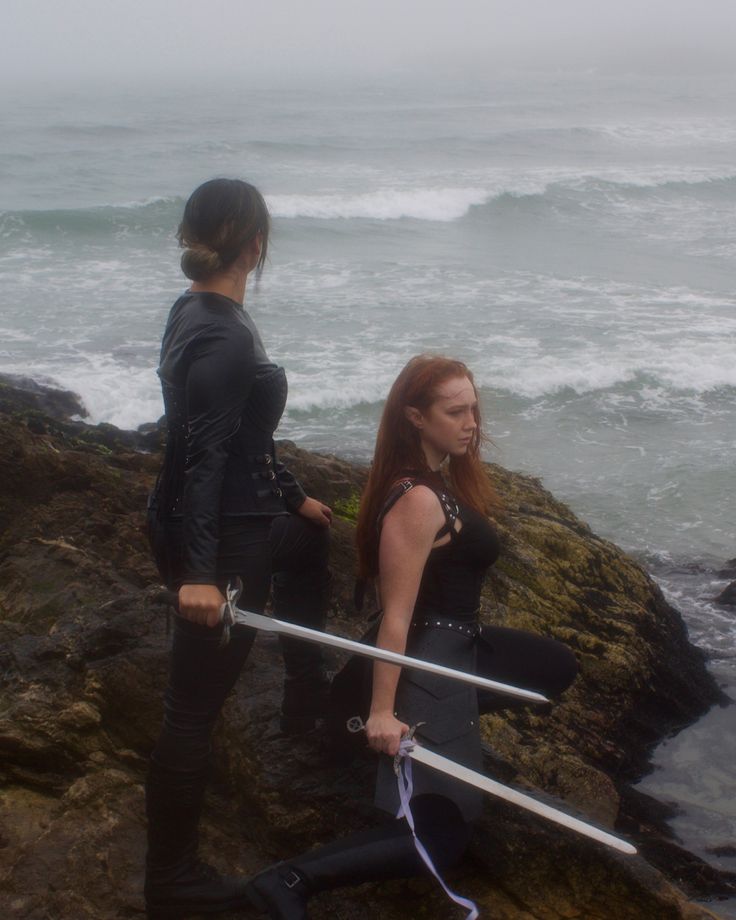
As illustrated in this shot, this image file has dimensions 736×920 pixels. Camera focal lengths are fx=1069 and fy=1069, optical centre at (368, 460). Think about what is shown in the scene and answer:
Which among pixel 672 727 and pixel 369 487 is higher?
pixel 369 487

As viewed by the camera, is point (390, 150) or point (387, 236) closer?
point (387, 236)

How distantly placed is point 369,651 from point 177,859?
989 millimetres

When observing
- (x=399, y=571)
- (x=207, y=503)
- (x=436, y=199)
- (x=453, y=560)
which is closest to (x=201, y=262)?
(x=207, y=503)

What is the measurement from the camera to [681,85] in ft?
264

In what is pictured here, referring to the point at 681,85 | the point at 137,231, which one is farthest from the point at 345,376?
the point at 681,85

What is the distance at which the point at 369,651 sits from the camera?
299cm

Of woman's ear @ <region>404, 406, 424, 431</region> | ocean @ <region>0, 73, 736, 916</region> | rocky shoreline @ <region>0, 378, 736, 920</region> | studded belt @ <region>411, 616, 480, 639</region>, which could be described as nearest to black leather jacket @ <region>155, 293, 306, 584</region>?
woman's ear @ <region>404, 406, 424, 431</region>

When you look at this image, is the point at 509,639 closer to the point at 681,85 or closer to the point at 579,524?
the point at 579,524

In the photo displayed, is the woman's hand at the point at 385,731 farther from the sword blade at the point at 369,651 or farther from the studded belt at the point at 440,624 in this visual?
the studded belt at the point at 440,624

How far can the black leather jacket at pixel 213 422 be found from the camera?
2998mm

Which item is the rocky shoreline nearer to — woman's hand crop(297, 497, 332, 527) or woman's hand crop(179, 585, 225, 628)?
woman's hand crop(297, 497, 332, 527)

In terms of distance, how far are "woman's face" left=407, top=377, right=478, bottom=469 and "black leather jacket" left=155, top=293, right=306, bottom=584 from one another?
48 centimetres

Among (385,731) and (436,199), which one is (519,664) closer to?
(385,731)

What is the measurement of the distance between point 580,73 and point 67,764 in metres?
98.3
